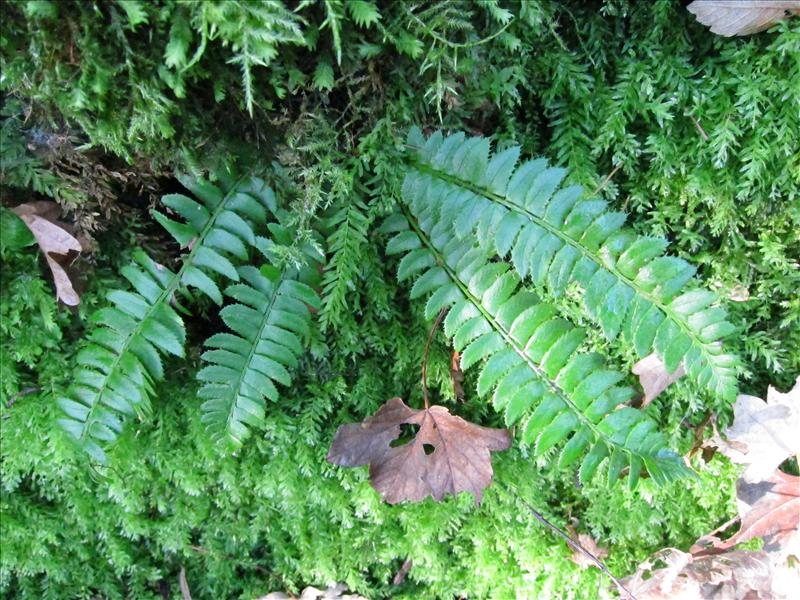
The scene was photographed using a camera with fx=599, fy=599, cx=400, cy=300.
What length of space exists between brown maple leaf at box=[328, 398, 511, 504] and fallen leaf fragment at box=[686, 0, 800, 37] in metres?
1.66

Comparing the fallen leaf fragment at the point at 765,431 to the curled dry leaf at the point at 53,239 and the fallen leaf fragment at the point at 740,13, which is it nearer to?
the fallen leaf fragment at the point at 740,13

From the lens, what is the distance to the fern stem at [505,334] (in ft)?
6.50

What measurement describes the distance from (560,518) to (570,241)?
1.23m

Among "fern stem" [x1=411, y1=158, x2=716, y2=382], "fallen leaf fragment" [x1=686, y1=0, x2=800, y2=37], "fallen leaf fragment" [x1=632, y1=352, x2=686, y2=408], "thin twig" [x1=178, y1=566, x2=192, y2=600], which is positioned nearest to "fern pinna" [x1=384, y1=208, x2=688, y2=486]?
"fern stem" [x1=411, y1=158, x2=716, y2=382]

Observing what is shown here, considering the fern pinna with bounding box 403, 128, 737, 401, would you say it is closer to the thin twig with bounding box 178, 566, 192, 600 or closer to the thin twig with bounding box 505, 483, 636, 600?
the thin twig with bounding box 505, 483, 636, 600

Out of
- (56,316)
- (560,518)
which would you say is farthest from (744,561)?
(56,316)

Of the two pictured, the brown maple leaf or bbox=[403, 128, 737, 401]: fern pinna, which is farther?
the brown maple leaf

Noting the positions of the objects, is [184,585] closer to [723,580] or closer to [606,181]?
[723,580]

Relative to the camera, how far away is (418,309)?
Answer: 240cm

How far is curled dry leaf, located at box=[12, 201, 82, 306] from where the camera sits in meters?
2.11

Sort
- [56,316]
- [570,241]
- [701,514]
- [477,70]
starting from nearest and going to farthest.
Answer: [570,241] < [477,70] < [56,316] < [701,514]

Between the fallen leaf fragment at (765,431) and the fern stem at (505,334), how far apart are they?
0.70 m

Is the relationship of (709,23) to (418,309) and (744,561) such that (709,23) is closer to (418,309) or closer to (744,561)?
(418,309)

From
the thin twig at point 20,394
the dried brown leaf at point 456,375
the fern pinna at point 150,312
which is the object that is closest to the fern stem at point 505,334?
the dried brown leaf at point 456,375
